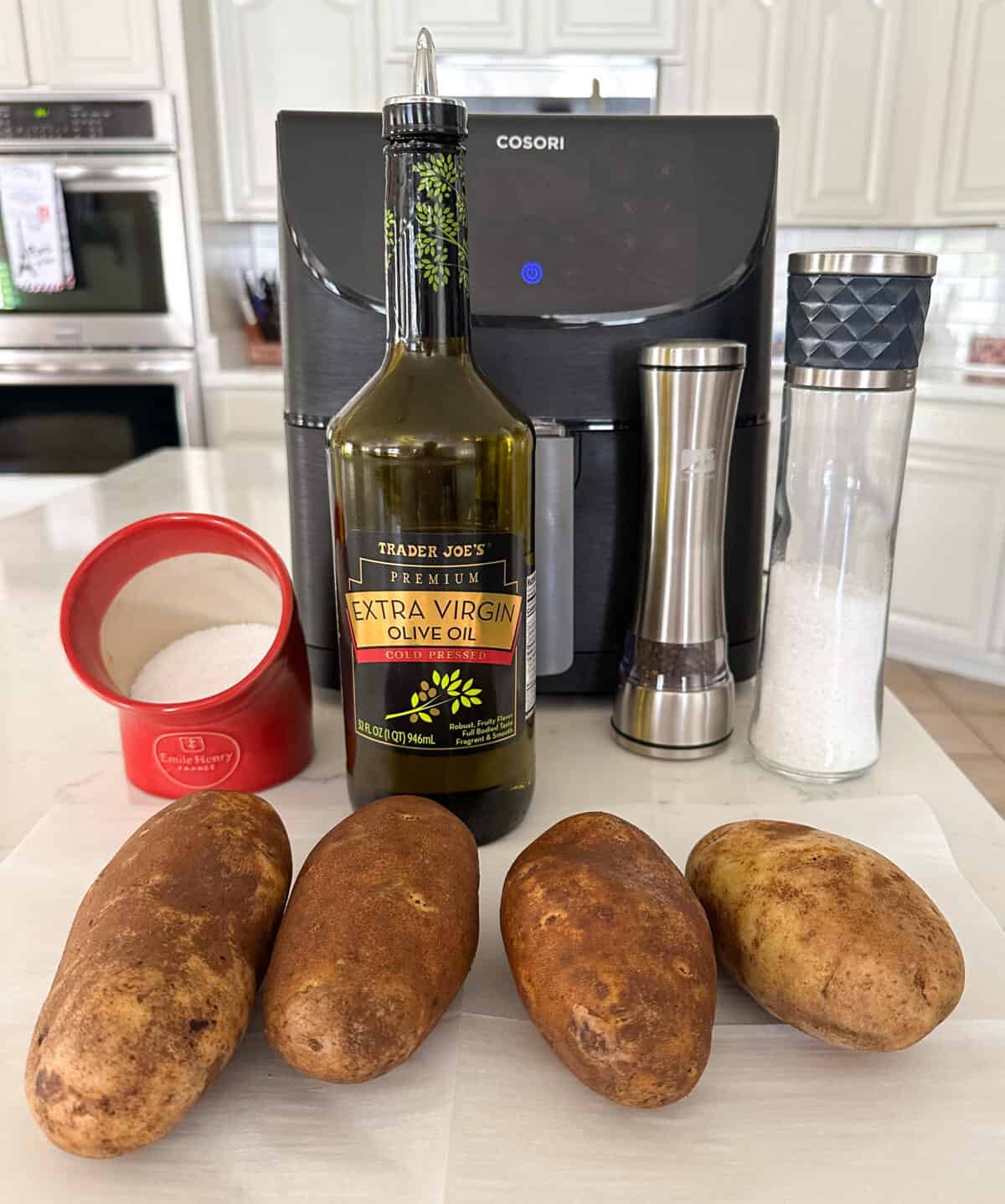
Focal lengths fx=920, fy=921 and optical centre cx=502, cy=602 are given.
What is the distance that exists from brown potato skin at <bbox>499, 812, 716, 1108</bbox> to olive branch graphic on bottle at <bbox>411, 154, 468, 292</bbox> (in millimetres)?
291

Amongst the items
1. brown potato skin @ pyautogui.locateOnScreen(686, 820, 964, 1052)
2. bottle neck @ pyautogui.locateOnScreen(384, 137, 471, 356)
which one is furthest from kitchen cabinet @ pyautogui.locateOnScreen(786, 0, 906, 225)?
brown potato skin @ pyautogui.locateOnScreen(686, 820, 964, 1052)

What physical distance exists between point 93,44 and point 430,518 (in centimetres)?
265

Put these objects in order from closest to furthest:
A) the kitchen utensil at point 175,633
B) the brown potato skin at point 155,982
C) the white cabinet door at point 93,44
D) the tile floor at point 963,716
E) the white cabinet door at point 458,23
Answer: the brown potato skin at point 155,982 → the kitchen utensil at point 175,633 → the tile floor at point 963,716 → the white cabinet door at point 93,44 → the white cabinet door at point 458,23

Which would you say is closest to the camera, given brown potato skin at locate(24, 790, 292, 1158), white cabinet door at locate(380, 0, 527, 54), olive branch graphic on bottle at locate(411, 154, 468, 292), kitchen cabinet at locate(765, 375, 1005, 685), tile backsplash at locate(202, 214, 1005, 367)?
brown potato skin at locate(24, 790, 292, 1158)

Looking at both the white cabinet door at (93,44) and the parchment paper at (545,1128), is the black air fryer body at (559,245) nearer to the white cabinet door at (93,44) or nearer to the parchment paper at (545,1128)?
the parchment paper at (545,1128)

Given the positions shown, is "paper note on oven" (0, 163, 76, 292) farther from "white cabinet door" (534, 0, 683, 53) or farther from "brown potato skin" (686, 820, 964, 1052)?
"brown potato skin" (686, 820, 964, 1052)

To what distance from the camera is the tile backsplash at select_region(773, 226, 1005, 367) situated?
2.77 metres

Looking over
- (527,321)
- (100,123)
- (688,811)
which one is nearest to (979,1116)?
(688,811)

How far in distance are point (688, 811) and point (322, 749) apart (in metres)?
0.26

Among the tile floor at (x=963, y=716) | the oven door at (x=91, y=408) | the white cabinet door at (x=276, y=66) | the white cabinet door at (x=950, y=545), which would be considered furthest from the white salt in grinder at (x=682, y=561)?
the white cabinet door at (x=276, y=66)

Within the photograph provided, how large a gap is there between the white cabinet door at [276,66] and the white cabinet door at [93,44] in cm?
23

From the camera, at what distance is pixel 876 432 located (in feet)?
1.82

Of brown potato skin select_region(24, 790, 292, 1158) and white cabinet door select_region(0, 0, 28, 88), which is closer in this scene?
brown potato skin select_region(24, 790, 292, 1158)

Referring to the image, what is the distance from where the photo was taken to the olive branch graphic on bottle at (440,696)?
1.62 ft
